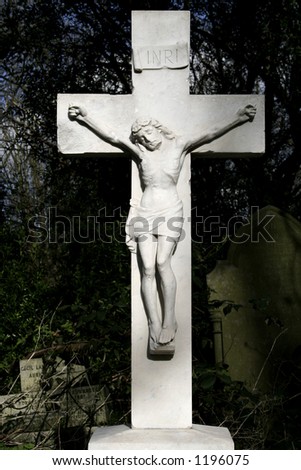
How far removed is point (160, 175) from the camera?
327 cm

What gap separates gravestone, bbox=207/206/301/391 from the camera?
4.67m

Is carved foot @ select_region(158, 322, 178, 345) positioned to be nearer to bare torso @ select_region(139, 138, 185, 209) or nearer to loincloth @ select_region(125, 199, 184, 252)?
loincloth @ select_region(125, 199, 184, 252)

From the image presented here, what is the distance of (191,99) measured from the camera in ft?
11.2

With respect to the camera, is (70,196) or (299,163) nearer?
(70,196)

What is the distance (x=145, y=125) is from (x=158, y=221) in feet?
1.70

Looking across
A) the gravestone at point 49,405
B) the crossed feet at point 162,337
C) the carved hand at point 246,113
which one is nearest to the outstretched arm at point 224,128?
the carved hand at point 246,113

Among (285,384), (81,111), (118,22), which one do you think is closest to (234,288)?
(285,384)

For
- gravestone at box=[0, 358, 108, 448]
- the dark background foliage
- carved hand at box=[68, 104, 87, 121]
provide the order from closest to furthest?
carved hand at box=[68, 104, 87, 121] < gravestone at box=[0, 358, 108, 448] < the dark background foliage

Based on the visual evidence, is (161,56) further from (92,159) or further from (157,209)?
(92,159)

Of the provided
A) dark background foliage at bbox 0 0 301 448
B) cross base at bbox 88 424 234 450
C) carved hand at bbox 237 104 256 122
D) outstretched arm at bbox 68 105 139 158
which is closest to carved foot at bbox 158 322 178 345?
cross base at bbox 88 424 234 450

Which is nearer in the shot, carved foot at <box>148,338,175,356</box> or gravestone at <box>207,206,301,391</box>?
carved foot at <box>148,338,175,356</box>

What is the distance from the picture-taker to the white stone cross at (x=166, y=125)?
10.7 feet

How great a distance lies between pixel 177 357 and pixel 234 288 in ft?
5.69
